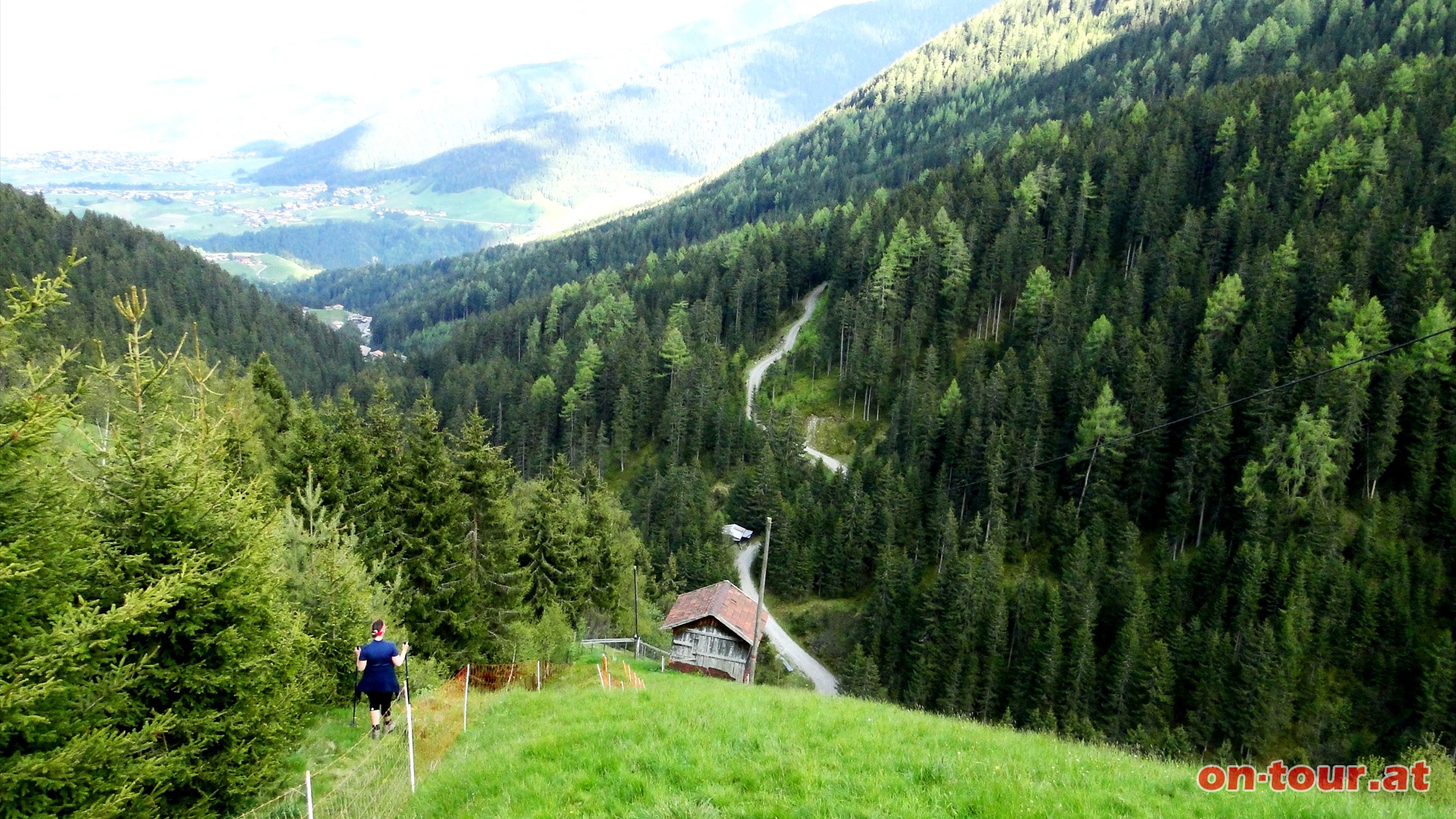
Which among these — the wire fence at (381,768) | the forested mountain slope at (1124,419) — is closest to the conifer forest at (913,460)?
the forested mountain slope at (1124,419)

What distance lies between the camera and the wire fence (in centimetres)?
1274

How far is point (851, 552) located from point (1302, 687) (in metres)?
37.5

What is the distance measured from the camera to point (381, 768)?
1477 centimetres

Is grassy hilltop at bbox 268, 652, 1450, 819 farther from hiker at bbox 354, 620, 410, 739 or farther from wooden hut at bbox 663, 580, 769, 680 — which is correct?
wooden hut at bbox 663, 580, 769, 680

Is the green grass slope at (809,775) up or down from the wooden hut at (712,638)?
up

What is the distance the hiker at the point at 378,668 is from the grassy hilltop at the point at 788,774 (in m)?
1.16

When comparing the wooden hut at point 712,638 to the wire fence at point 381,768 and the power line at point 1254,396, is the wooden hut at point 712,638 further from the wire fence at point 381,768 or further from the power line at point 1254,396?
the wire fence at point 381,768

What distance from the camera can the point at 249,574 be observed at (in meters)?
12.5

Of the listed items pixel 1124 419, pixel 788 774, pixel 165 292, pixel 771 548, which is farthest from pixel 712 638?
pixel 165 292

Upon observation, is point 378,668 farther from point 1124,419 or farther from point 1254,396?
point 1124,419

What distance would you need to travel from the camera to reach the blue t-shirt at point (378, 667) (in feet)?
49.7

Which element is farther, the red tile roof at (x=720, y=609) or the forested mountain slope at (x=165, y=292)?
the forested mountain slope at (x=165, y=292)

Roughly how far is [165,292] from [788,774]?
191277mm

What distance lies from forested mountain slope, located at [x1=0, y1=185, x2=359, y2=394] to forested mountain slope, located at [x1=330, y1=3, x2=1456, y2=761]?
190 ft
